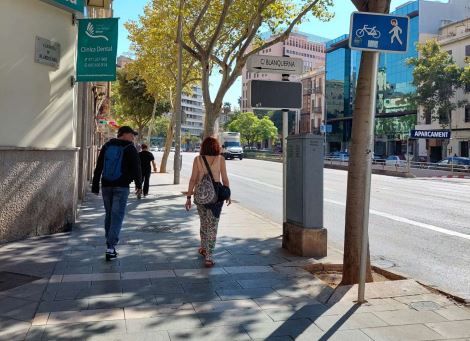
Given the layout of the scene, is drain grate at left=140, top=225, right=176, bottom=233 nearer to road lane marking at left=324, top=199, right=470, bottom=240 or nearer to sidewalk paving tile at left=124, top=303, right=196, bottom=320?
sidewalk paving tile at left=124, top=303, right=196, bottom=320

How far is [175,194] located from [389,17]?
11.9 m

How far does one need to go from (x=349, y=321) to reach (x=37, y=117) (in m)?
5.75

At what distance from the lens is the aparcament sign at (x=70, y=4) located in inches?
318

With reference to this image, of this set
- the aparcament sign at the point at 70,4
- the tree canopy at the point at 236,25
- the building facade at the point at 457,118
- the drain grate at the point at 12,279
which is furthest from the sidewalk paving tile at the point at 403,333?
the building facade at the point at 457,118

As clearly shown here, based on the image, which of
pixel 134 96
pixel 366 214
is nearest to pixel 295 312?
pixel 366 214

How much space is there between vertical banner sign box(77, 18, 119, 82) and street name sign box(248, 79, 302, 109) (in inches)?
102

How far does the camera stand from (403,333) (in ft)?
13.9

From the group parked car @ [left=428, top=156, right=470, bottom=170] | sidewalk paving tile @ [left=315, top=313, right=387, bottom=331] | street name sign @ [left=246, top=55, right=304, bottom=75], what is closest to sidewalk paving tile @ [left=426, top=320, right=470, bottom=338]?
sidewalk paving tile @ [left=315, top=313, right=387, bottom=331]

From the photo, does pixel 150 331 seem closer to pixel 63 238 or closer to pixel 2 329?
pixel 2 329

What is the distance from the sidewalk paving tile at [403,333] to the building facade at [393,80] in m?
45.2

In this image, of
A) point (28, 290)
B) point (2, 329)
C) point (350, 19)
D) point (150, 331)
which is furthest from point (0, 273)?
point (350, 19)

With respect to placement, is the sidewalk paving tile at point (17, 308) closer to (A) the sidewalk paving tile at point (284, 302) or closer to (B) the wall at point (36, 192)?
(A) the sidewalk paving tile at point (284, 302)

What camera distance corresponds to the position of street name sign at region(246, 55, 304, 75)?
811 cm

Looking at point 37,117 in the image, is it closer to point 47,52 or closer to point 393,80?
point 47,52
